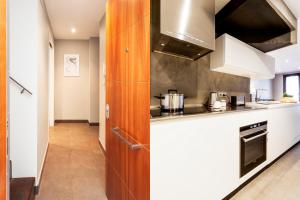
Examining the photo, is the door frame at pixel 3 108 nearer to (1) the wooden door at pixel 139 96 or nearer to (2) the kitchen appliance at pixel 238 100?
(1) the wooden door at pixel 139 96

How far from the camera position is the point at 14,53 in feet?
6.70

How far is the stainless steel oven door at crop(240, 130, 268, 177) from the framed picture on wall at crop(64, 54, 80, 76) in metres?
5.61

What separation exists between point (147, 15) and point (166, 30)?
0.34m

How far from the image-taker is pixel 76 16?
409 cm

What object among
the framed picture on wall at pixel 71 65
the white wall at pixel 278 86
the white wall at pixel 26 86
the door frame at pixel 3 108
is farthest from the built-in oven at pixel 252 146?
the white wall at pixel 278 86

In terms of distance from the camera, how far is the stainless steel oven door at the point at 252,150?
7.00 ft

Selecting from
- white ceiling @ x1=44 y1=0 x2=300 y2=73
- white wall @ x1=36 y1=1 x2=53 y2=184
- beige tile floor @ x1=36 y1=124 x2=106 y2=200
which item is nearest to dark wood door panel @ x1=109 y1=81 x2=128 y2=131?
beige tile floor @ x1=36 y1=124 x2=106 y2=200

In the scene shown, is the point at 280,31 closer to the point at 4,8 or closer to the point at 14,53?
the point at 4,8

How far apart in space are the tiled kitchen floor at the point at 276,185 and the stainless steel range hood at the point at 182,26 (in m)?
1.69

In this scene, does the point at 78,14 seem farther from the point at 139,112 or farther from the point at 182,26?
the point at 139,112

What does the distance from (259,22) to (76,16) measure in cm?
355

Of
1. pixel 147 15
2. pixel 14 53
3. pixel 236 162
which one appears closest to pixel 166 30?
pixel 147 15

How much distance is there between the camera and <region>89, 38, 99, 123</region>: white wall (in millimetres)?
5785

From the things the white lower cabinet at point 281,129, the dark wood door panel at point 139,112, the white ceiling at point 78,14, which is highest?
the white ceiling at point 78,14
